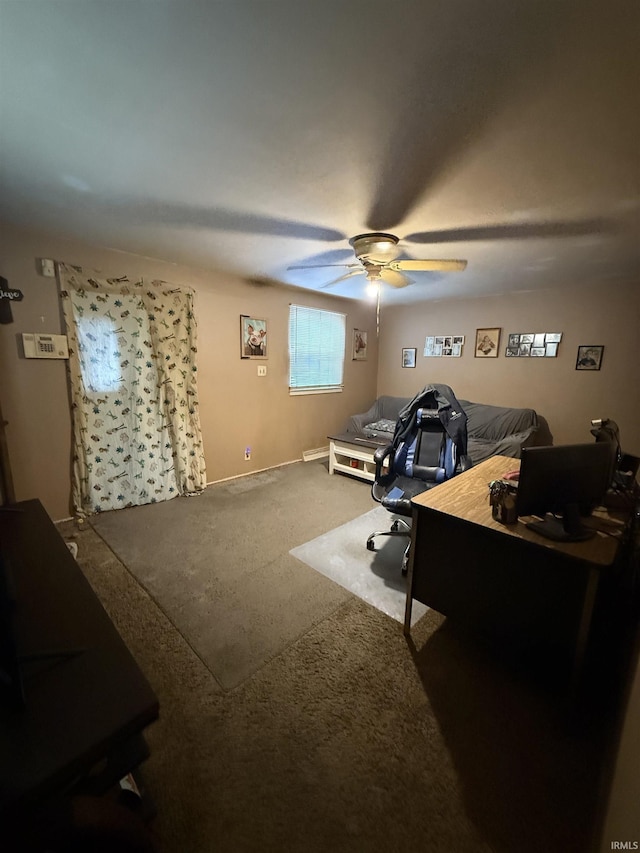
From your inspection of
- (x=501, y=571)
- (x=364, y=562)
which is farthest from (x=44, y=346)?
(x=501, y=571)

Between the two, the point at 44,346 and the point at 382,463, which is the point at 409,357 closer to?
the point at 382,463

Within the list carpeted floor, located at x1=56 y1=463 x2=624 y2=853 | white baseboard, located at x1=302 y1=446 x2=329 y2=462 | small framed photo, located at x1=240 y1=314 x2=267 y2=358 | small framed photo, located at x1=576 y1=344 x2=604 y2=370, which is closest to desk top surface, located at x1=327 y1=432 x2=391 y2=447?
white baseboard, located at x1=302 y1=446 x2=329 y2=462

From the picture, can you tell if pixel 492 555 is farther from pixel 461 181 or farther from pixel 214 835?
pixel 461 181

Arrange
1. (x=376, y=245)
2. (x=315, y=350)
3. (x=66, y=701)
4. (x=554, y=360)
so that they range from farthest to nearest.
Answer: (x=315, y=350), (x=554, y=360), (x=376, y=245), (x=66, y=701)

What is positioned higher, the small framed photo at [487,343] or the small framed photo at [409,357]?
the small framed photo at [487,343]

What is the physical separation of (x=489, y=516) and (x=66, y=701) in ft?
5.05

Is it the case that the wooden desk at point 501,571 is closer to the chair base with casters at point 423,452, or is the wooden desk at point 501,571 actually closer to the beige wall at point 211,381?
the chair base with casters at point 423,452

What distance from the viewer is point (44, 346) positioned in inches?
103

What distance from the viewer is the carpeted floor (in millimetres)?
1042

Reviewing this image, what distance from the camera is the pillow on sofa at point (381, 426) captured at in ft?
15.0

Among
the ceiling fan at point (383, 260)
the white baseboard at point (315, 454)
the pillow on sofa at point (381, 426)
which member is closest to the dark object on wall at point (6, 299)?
the ceiling fan at point (383, 260)

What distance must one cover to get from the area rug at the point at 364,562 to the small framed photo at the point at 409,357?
294cm

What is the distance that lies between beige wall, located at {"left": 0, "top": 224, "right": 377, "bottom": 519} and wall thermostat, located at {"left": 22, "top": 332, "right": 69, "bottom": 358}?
2.3 inches

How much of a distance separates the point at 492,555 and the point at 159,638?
1675mm
